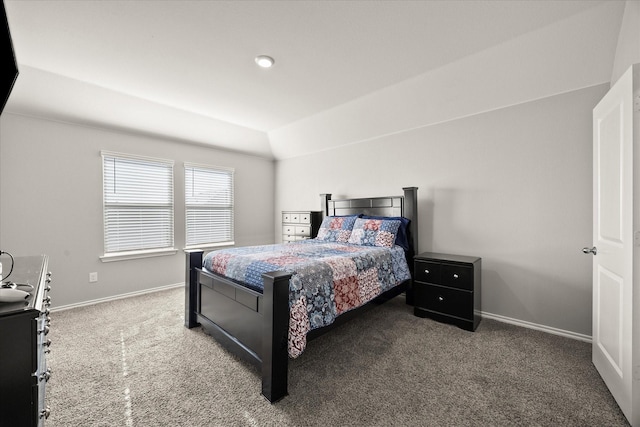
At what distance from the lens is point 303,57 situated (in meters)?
2.68

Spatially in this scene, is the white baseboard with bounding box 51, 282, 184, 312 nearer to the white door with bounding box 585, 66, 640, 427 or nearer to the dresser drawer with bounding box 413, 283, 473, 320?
the dresser drawer with bounding box 413, 283, 473, 320

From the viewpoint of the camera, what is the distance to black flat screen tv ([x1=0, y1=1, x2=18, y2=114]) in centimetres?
120

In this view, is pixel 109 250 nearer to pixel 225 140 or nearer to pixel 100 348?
pixel 100 348

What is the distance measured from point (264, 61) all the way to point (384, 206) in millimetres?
2391

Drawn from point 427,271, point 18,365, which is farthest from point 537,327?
point 18,365

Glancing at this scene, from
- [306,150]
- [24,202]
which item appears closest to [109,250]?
[24,202]

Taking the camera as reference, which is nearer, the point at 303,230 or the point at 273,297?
the point at 273,297

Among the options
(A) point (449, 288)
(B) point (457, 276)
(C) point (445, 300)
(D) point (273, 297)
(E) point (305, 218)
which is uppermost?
(E) point (305, 218)

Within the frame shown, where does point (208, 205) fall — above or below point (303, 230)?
above

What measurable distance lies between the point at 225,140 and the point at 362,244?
3033mm

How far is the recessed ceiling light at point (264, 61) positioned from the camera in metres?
2.67

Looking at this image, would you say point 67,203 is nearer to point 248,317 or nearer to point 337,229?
point 248,317

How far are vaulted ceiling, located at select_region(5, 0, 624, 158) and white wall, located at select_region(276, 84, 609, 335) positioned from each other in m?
0.23

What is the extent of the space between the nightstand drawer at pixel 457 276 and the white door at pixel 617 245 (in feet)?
3.04
